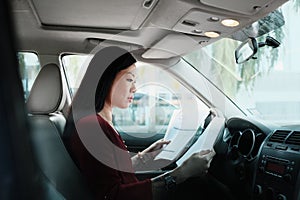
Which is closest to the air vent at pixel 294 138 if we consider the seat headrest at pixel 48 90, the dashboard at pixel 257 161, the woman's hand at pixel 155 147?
the dashboard at pixel 257 161

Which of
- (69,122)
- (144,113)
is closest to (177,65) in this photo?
(144,113)

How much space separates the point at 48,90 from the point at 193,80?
3.20ft

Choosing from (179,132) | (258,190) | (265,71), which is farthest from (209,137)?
(258,190)

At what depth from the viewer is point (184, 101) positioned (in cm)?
262

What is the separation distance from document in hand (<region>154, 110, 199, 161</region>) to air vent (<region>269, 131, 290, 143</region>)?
711 millimetres

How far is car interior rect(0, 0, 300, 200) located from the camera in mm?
1747

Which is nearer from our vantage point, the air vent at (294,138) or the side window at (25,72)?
the side window at (25,72)

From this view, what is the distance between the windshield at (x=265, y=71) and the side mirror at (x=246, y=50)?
0.22 feet

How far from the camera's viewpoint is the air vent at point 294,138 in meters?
1.75

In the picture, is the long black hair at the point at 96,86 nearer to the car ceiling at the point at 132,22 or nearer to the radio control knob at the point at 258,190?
the car ceiling at the point at 132,22

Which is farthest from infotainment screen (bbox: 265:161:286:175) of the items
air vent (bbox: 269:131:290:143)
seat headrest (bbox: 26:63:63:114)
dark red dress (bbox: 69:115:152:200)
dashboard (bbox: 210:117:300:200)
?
seat headrest (bbox: 26:63:63:114)

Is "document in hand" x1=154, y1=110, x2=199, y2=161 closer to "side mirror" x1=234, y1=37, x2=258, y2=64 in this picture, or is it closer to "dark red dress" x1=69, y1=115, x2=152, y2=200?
"side mirror" x1=234, y1=37, x2=258, y2=64

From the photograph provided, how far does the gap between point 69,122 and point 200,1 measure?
2.57ft

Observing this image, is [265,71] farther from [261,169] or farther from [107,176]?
[107,176]
